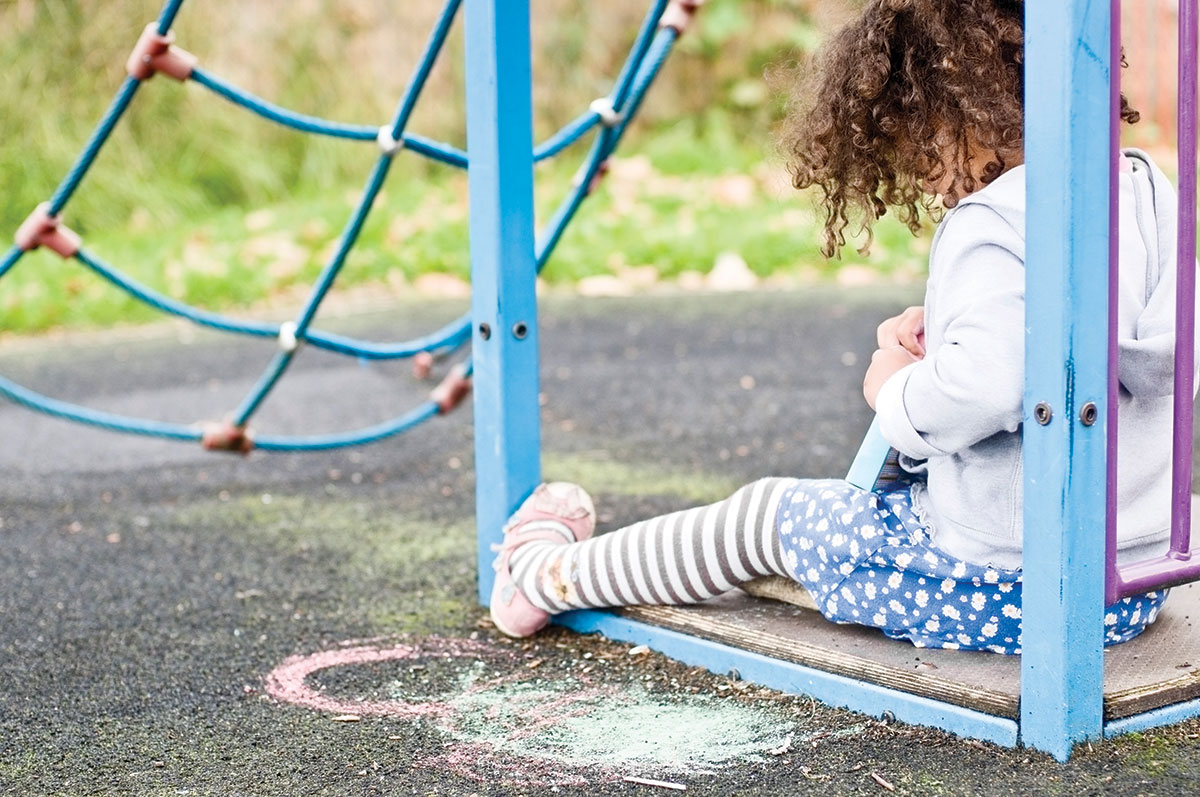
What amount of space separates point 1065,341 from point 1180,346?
0.41 feet

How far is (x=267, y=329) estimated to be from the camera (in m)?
2.62

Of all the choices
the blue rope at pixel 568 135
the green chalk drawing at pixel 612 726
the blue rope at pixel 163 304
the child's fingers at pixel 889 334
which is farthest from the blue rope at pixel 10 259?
the child's fingers at pixel 889 334

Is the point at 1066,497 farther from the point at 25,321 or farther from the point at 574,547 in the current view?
the point at 25,321

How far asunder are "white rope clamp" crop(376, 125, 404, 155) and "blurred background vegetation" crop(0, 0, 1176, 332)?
2411 millimetres

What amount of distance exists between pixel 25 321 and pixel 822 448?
9.49 ft

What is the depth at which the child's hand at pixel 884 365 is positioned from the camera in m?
1.58

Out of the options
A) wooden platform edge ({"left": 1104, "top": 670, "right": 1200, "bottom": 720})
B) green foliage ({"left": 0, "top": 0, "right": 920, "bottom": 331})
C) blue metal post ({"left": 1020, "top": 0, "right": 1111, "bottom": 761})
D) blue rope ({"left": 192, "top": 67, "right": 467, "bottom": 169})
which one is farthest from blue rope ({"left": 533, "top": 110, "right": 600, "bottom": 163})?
green foliage ({"left": 0, "top": 0, "right": 920, "bottom": 331})

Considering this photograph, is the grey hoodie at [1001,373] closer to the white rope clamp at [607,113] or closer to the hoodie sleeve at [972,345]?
the hoodie sleeve at [972,345]

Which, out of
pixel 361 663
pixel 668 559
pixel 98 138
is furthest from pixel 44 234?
pixel 668 559

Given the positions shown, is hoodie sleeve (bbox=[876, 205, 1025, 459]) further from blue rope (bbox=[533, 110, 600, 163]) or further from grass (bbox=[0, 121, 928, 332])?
grass (bbox=[0, 121, 928, 332])

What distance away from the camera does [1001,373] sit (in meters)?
1.42

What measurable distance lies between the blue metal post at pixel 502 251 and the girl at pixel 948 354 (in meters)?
0.37

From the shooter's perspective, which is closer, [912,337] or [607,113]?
[912,337]

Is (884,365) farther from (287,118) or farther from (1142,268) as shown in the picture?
(287,118)
